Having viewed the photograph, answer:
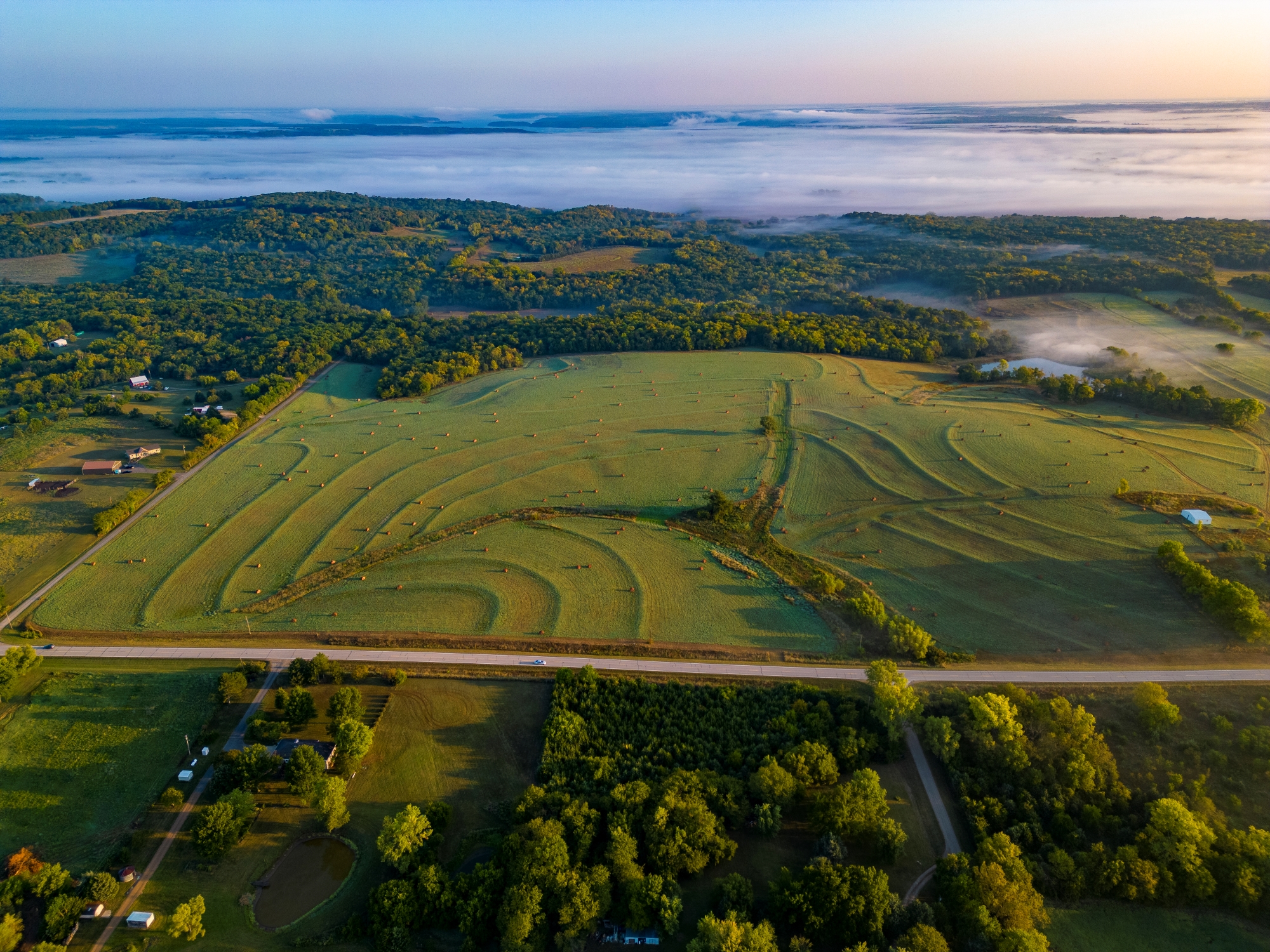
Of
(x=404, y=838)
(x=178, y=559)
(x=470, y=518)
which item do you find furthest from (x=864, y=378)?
(x=178, y=559)

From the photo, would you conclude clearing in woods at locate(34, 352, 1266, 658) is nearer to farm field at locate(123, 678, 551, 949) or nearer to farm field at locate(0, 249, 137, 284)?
farm field at locate(123, 678, 551, 949)

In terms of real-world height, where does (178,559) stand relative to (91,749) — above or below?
above

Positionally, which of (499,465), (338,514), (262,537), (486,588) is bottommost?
(486,588)

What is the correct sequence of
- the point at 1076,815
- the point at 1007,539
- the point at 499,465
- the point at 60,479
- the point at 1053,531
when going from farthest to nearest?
the point at 499,465
the point at 60,479
the point at 1053,531
the point at 1007,539
the point at 1076,815

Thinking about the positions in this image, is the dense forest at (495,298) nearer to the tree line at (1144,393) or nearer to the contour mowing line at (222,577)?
the tree line at (1144,393)

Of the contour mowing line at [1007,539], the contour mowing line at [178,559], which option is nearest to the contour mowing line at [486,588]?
the contour mowing line at [178,559]

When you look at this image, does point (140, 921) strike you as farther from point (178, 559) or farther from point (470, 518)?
point (470, 518)

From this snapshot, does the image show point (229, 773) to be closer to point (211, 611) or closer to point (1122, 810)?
point (211, 611)
